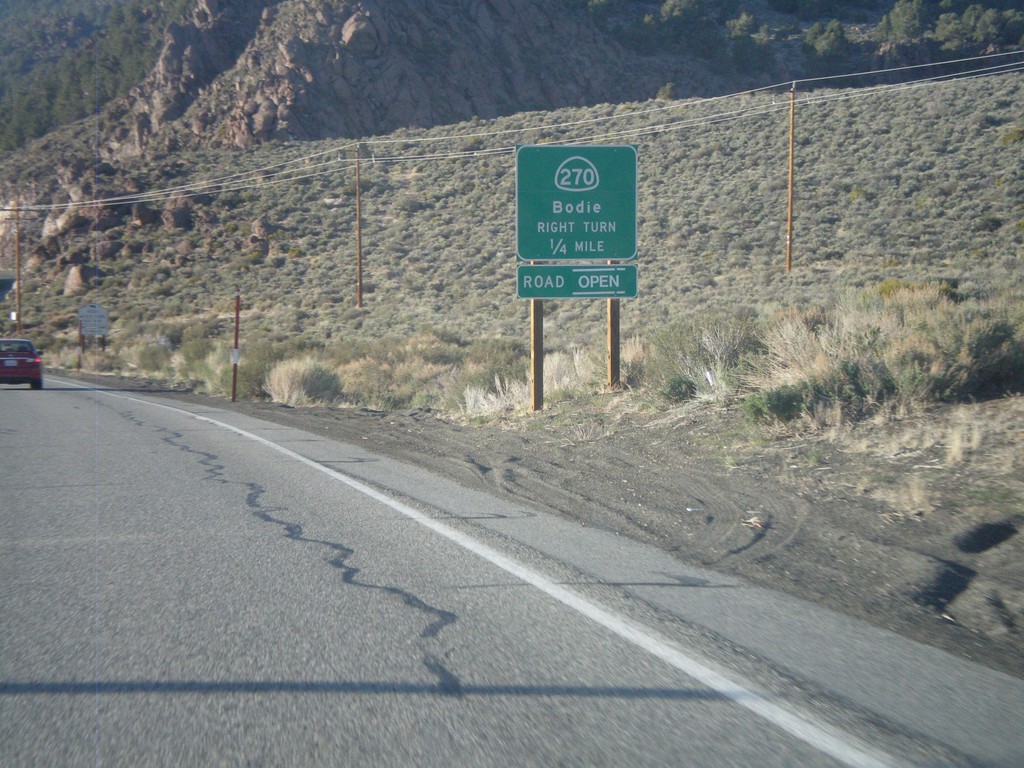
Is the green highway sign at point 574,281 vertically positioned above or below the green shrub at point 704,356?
above

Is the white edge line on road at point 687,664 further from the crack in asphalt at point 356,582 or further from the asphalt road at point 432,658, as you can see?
the crack in asphalt at point 356,582

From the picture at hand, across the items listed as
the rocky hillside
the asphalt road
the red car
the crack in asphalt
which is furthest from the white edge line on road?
the rocky hillside

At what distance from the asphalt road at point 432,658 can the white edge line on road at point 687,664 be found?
0.02 m

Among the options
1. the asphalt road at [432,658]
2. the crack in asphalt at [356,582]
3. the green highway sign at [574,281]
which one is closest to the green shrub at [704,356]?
the green highway sign at [574,281]

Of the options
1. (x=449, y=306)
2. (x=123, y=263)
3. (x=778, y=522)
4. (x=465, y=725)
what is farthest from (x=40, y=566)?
(x=123, y=263)

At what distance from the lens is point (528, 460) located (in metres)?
12.4

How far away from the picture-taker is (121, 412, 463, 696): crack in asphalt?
497 cm

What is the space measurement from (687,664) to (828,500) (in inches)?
163

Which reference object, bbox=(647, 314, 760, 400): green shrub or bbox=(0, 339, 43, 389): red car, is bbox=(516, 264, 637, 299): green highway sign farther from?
bbox=(0, 339, 43, 389): red car

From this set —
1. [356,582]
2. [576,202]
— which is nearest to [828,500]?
[356,582]

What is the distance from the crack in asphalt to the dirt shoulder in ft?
7.74

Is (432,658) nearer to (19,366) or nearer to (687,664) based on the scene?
(687,664)

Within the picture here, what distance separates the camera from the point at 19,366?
29.3m

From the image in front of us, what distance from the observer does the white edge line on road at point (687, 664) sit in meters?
4.07
